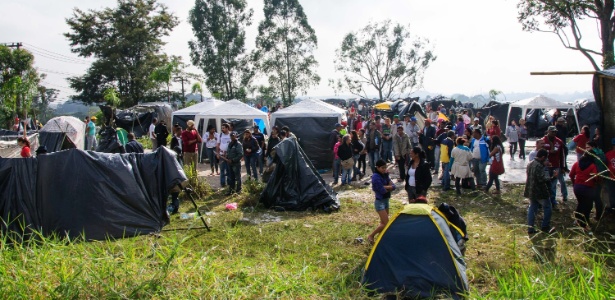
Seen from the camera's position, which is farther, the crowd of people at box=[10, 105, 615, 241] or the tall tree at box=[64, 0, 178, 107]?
the tall tree at box=[64, 0, 178, 107]

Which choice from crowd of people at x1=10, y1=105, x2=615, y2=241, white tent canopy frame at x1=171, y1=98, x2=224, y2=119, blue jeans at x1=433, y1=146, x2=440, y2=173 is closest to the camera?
crowd of people at x1=10, y1=105, x2=615, y2=241

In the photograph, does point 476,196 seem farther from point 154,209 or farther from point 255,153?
point 154,209

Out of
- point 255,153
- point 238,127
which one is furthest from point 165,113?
point 255,153

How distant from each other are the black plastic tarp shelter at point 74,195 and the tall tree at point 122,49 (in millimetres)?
31627

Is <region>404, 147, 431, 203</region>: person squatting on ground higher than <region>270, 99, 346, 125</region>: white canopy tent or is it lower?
lower

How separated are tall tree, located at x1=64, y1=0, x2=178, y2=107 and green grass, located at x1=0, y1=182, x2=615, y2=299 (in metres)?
31.4

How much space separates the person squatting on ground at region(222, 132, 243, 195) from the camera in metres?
10.8

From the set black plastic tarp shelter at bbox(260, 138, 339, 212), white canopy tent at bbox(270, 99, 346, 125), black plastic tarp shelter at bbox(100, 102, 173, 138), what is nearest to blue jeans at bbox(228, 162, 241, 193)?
black plastic tarp shelter at bbox(260, 138, 339, 212)

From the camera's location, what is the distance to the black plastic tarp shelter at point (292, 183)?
368 inches

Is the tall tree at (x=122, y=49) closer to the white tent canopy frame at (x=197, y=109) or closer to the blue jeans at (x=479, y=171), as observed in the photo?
the white tent canopy frame at (x=197, y=109)

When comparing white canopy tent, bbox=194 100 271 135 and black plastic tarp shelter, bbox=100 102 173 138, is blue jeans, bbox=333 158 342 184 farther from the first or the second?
black plastic tarp shelter, bbox=100 102 173 138

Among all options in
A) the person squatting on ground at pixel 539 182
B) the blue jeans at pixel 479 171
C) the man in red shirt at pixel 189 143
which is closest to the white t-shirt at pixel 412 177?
the person squatting on ground at pixel 539 182

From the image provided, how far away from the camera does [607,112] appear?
750 cm

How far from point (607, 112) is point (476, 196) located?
331cm
